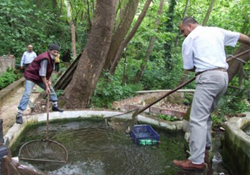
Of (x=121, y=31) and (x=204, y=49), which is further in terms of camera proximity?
(x=121, y=31)

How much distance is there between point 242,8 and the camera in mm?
7984

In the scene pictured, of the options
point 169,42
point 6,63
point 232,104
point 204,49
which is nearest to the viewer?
point 204,49

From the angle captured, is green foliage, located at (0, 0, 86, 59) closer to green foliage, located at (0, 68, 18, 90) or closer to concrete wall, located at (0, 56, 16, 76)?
concrete wall, located at (0, 56, 16, 76)

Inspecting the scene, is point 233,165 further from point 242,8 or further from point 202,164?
point 242,8

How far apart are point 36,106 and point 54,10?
34.7ft

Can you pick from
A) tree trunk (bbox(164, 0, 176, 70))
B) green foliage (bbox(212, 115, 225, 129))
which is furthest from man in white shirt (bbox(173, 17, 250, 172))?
tree trunk (bbox(164, 0, 176, 70))

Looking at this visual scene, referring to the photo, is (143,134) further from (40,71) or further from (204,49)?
(204,49)

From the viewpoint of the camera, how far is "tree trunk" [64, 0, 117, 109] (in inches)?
244

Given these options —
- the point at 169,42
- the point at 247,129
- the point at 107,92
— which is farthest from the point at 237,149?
the point at 169,42

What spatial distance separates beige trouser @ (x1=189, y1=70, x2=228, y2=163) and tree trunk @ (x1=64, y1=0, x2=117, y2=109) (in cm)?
386

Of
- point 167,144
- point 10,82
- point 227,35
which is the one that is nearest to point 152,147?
point 167,144

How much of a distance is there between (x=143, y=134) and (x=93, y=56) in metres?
2.63

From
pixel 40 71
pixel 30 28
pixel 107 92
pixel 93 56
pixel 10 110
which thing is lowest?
pixel 10 110

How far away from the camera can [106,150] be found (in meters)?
4.34
